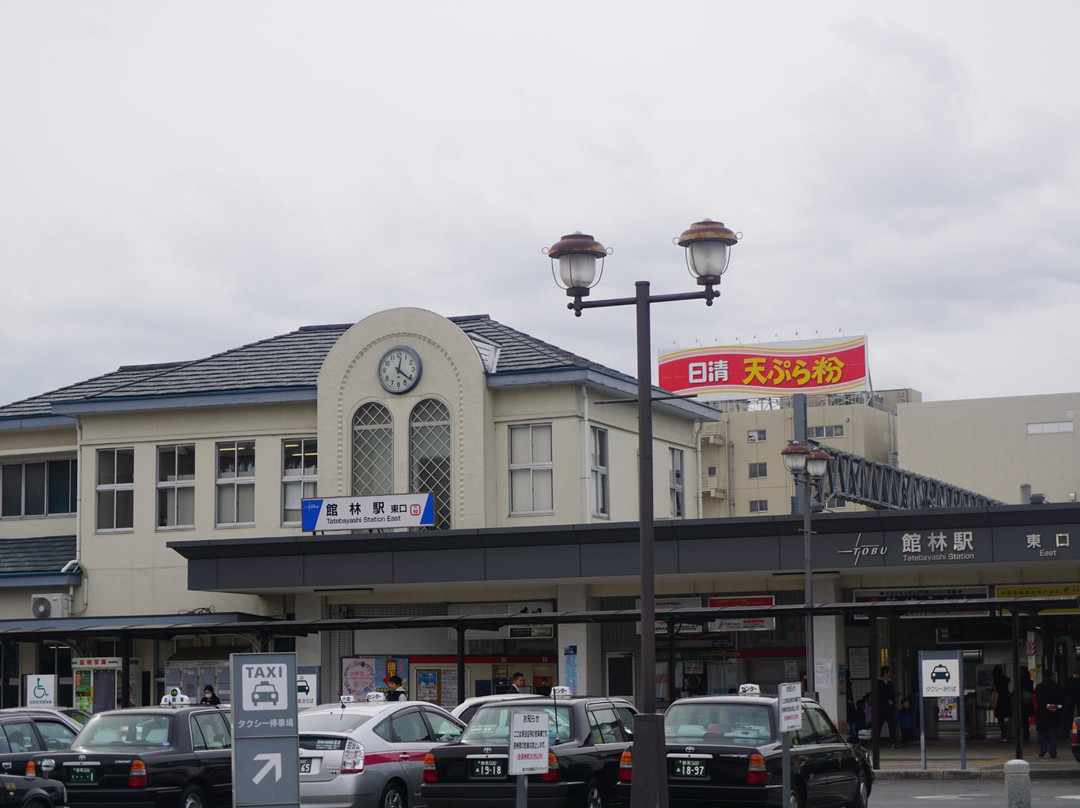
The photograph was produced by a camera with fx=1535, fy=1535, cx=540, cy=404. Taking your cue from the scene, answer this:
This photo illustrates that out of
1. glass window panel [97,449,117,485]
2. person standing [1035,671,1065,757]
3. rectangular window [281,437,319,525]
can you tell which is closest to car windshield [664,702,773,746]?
person standing [1035,671,1065,757]

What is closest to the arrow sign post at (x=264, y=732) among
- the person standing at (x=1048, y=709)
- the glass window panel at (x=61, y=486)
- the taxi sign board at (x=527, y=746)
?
the taxi sign board at (x=527, y=746)

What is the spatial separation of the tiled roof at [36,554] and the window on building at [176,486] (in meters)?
2.96

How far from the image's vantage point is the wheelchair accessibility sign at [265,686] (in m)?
12.0

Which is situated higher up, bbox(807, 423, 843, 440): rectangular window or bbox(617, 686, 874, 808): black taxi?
bbox(807, 423, 843, 440): rectangular window

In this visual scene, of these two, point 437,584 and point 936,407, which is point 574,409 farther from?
point 936,407

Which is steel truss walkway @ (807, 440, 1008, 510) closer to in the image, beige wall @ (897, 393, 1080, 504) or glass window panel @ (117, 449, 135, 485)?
glass window panel @ (117, 449, 135, 485)

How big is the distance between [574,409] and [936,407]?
50.3 m

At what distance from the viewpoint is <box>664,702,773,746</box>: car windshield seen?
1608 centimetres

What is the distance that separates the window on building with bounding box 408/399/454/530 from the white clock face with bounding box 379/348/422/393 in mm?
596

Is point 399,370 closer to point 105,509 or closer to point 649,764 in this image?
point 105,509

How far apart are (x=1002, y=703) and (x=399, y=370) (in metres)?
15.8

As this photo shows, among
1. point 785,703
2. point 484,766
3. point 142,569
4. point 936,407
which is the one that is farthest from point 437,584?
point 936,407

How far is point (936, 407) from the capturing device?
81.1 m

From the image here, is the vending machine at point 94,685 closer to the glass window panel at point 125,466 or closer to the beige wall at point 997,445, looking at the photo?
the glass window panel at point 125,466
